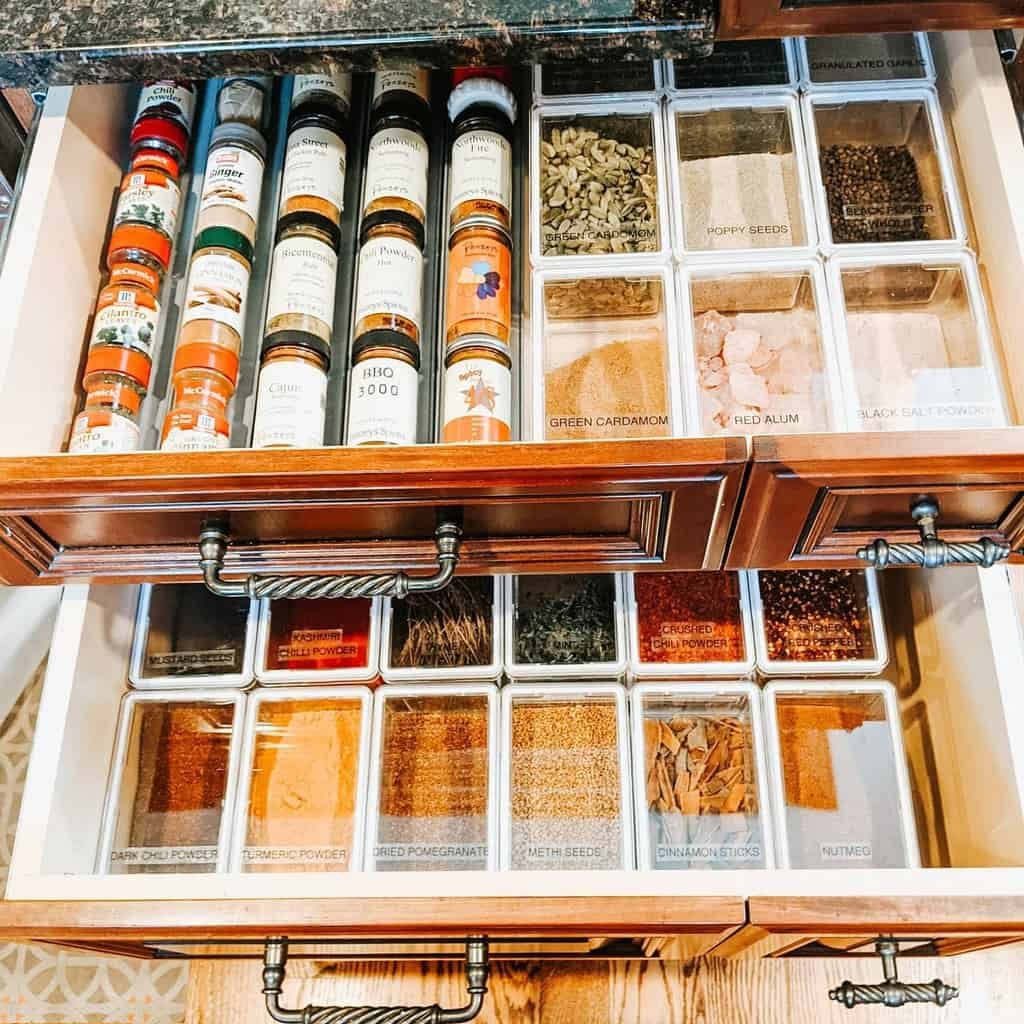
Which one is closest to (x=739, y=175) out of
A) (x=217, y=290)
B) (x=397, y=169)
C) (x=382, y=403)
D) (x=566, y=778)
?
(x=397, y=169)

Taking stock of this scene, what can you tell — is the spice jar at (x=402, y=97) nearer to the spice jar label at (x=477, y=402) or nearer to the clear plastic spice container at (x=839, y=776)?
the spice jar label at (x=477, y=402)

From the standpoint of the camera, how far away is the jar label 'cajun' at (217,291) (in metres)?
1.01

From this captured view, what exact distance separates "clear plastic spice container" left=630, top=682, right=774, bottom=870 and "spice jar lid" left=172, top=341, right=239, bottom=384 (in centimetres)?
59

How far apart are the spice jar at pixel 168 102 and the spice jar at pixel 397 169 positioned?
0.24 metres

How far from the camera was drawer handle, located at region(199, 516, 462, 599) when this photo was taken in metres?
0.89

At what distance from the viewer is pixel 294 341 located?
38.2 inches

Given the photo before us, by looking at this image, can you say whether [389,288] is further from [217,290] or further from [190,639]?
[190,639]

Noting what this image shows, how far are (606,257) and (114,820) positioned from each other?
0.86 meters

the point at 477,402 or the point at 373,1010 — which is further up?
the point at 477,402

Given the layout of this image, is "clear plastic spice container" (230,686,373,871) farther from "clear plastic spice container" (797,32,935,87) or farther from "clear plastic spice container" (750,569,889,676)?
"clear plastic spice container" (797,32,935,87)

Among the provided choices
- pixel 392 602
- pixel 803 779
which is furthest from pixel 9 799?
pixel 803 779

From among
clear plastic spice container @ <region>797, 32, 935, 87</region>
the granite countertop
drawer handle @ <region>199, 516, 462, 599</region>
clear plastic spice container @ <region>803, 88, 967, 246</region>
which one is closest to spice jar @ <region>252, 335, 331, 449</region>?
drawer handle @ <region>199, 516, 462, 599</region>

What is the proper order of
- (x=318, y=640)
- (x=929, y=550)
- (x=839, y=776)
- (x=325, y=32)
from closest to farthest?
(x=929, y=550) < (x=325, y=32) < (x=839, y=776) < (x=318, y=640)

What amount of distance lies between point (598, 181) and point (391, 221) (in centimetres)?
23
